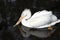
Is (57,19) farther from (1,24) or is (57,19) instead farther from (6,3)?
(6,3)

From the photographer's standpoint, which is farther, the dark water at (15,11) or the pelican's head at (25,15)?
the pelican's head at (25,15)

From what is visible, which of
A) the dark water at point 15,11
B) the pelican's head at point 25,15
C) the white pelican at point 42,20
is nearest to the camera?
the dark water at point 15,11

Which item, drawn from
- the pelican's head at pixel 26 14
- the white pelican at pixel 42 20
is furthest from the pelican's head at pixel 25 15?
the white pelican at pixel 42 20

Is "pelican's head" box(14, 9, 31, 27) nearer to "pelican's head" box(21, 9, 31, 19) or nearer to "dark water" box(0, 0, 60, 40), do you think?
"pelican's head" box(21, 9, 31, 19)

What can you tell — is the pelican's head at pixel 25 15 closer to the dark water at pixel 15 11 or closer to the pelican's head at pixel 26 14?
the pelican's head at pixel 26 14

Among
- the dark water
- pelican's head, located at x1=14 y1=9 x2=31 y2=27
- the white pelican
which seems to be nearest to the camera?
the dark water

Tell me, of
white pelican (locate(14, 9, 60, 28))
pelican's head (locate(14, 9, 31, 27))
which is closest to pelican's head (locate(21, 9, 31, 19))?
pelican's head (locate(14, 9, 31, 27))

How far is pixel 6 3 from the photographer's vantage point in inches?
267

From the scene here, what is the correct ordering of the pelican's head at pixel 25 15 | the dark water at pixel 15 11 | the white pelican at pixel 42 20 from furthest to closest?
the pelican's head at pixel 25 15
the white pelican at pixel 42 20
the dark water at pixel 15 11

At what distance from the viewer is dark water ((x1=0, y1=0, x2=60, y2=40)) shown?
5130mm

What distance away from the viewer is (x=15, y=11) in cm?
625

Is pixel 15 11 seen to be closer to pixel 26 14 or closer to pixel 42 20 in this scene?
pixel 26 14

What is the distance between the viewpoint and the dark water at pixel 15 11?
5130 millimetres

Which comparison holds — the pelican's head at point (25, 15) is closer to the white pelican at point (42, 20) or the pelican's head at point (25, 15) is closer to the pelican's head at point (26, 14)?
the pelican's head at point (26, 14)
